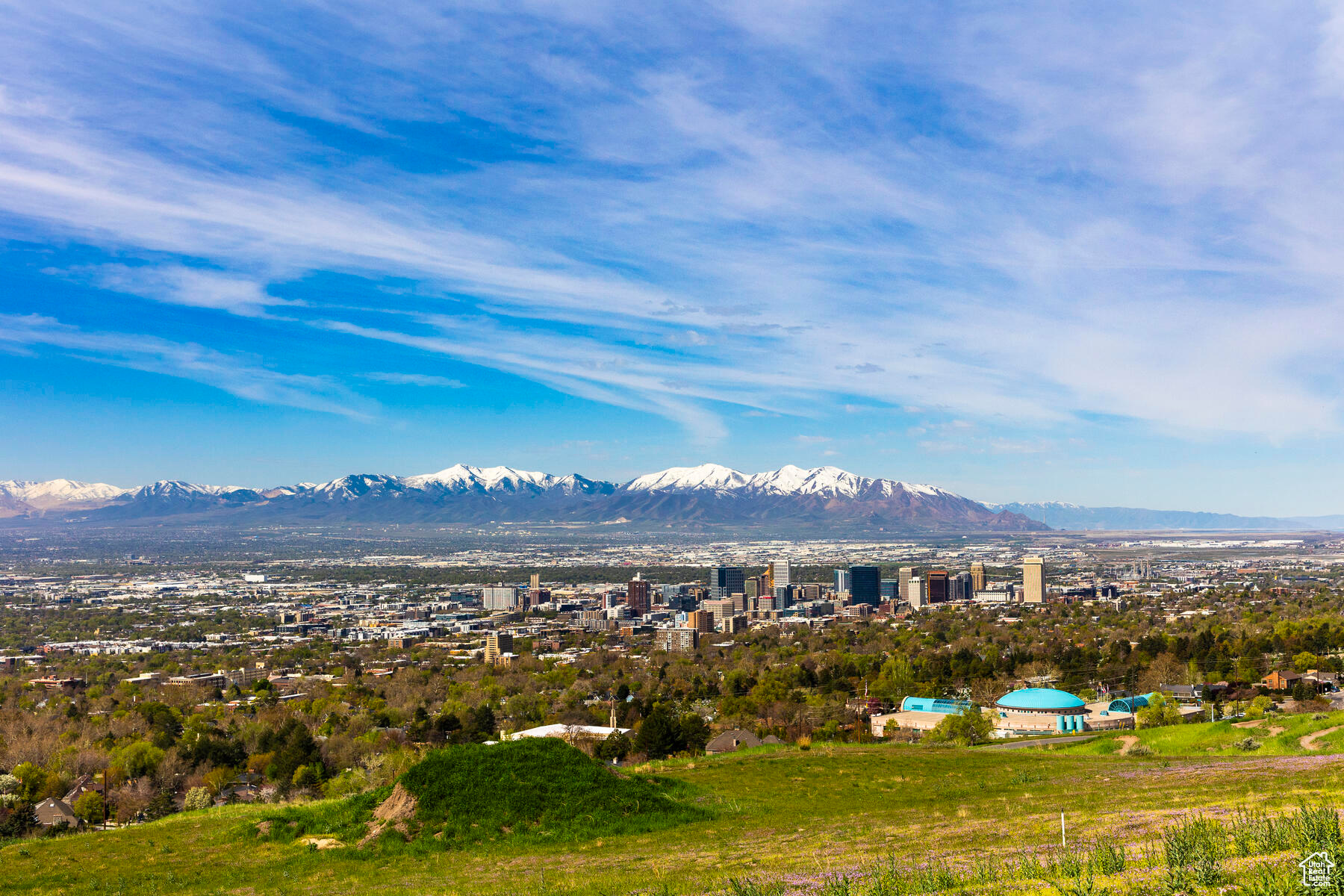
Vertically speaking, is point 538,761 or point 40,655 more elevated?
point 538,761

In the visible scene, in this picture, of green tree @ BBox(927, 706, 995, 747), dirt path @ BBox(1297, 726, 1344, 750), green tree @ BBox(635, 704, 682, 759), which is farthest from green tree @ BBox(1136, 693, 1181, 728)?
green tree @ BBox(635, 704, 682, 759)

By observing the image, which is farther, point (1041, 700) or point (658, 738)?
point (1041, 700)

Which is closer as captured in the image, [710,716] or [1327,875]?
[1327,875]

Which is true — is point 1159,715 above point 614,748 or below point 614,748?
above

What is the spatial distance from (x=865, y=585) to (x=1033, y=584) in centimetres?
2465

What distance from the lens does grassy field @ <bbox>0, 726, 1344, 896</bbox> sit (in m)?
7.88

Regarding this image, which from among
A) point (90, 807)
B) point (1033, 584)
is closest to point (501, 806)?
point (90, 807)

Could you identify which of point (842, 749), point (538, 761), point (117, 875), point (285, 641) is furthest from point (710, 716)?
point (285, 641)

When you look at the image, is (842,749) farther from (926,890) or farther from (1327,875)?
(1327,875)

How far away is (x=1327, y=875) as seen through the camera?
5902 millimetres

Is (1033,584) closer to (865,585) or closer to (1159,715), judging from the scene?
(865,585)

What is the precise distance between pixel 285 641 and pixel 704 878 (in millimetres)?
99069

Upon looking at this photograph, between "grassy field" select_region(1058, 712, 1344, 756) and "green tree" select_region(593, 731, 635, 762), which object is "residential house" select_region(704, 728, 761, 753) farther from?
"grassy field" select_region(1058, 712, 1344, 756)

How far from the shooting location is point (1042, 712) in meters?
42.4
